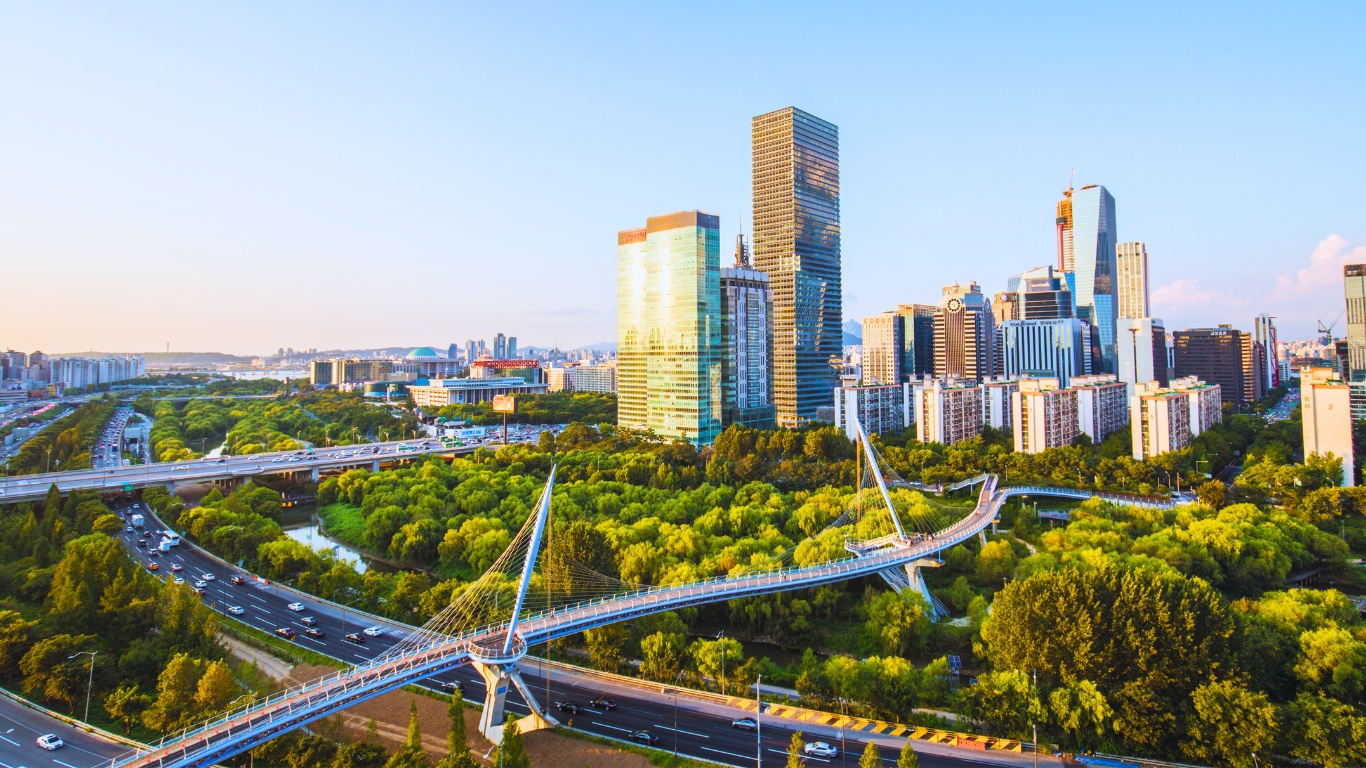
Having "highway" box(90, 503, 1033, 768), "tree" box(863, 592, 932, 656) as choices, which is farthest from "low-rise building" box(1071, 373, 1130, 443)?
"highway" box(90, 503, 1033, 768)

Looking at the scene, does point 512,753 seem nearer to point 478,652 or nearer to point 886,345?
point 478,652

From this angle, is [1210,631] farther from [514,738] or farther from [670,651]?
[514,738]

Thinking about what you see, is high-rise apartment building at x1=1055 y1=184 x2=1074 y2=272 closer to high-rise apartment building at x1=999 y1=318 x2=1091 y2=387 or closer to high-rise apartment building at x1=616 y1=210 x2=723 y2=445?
high-rise apartment building at x1=999 y1=318 x2=1091 y2=387

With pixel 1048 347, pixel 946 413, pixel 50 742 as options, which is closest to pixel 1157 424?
pixel 946 413

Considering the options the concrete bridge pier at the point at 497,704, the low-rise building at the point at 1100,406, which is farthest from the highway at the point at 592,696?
the low-rise building at the point at 1100,406

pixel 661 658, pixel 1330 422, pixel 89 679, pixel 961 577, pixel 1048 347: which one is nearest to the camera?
pixel 89 679

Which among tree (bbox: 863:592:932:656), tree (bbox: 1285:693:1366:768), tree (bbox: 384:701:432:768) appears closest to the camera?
tree (bbox: 384:701:432:768)

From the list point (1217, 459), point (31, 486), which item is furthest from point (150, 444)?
point (1217, 459)
